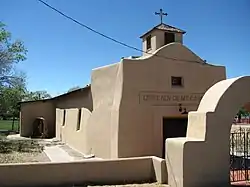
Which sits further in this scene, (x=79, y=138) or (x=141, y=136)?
(x=79, y=138)

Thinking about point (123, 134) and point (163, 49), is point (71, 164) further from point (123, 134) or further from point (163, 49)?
point (163, 49)

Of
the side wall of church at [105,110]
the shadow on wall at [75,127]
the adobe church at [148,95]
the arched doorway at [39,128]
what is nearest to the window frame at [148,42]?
the adobe church at [148,95]

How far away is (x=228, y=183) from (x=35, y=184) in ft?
19.8

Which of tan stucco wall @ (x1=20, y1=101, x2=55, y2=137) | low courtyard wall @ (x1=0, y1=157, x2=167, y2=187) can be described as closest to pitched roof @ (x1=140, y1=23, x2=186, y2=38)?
low courtyard wall @ (x1=0, y1=157, x2=167, y2=187)

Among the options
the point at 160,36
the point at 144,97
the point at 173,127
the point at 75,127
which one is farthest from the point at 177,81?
the point at 75,127

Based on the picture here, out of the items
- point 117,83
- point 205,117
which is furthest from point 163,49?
point 205,117

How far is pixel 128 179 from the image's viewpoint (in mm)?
10820

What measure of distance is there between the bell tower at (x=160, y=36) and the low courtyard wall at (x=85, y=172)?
6727mm

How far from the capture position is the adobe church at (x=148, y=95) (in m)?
13.4

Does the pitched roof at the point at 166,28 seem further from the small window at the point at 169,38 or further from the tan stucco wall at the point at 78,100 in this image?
the tan stucco wall at the point at 78,100

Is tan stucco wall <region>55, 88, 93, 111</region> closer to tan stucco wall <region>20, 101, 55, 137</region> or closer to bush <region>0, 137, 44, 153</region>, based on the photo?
tan stucco wall <region>20, 101, 55, 137</region>

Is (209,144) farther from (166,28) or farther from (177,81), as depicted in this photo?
(166,28)

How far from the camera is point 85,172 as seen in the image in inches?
413

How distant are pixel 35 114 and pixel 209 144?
82.7ft
